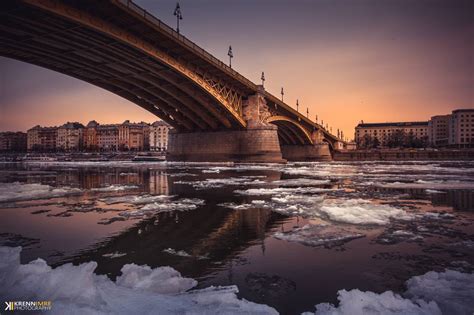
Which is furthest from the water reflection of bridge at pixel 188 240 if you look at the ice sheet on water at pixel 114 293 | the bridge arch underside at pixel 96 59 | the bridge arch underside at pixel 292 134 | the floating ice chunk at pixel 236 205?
the bridge arch underside at pixel 292 134

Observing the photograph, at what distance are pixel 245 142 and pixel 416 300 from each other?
39.1m

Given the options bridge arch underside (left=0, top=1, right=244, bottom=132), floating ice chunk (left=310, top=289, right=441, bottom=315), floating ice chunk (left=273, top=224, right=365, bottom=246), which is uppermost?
bridge arch underside (left=0, top=1, right=244, bottom=132)

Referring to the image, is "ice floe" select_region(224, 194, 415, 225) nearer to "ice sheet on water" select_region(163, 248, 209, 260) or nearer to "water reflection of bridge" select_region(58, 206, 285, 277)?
"water reflection of bridge" select_region(58, 206, 285, 277)

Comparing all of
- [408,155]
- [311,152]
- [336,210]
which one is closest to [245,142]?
[336,210]

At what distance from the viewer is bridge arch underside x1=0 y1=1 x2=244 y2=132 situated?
20.8 meters

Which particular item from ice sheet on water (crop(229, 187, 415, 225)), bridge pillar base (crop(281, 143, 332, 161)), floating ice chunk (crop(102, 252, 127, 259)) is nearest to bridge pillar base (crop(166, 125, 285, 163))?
bridge pillar base (crop(281, 143, 332, 161))

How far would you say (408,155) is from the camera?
74.9 m

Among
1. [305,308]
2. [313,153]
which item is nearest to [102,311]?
[305,308]

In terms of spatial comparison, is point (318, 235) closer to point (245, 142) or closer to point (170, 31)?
point (170, 31)

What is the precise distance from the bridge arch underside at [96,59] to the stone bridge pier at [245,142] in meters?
1.69

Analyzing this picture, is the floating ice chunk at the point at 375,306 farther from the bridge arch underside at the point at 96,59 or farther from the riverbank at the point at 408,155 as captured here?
the riverbank at the point at 408,155

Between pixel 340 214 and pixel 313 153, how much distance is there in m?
68.0

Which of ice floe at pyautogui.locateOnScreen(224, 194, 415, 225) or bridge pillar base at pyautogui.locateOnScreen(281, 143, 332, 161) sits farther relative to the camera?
bridge pillar base at pyautogui.locateOnScreen(281, 143, 332, 161)

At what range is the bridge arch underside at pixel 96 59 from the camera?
2083cm
